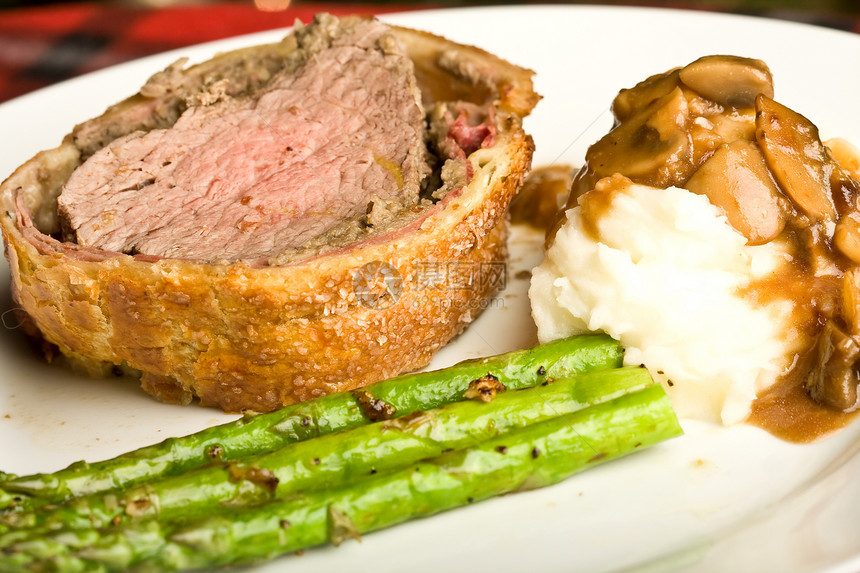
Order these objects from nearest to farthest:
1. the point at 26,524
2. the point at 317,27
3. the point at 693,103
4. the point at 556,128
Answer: the point at 26,524 < the point at 693,103 < the point at 317,27 < the point at 556,128

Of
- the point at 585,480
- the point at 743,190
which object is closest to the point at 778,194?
the point at 743,190

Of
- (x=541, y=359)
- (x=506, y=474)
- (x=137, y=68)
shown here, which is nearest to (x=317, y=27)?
(x=137, y=68)

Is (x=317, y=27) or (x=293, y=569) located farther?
(x=317, y=27)

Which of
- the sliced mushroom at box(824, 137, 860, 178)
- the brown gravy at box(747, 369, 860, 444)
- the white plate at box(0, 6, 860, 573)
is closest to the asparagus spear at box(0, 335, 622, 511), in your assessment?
the white plate at box(0, 6, 860, 573)

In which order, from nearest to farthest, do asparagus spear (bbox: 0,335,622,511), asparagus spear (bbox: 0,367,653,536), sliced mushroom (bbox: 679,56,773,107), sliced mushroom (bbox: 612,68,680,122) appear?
asparagus spear (bbox: 0,367,653,536), asparagus spear (bbox: 0,335,622,511), sliced mushroom (bbox: 679,56,773,107), sliced mushroom (bbox: 612,68,680,122)

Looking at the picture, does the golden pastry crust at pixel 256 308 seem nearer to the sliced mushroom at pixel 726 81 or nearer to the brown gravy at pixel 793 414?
the sliced mushroom at pixel 726 81

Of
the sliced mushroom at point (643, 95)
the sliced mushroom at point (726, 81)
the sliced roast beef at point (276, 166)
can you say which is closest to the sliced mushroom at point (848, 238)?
the sliced mushroom at point (726, 81)

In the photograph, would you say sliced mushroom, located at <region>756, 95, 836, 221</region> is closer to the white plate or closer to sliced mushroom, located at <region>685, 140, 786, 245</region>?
sliced mushroom, located at <region>685, 140, 786, 245</region>

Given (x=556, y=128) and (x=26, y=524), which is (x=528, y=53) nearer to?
(x=556, y=128)
